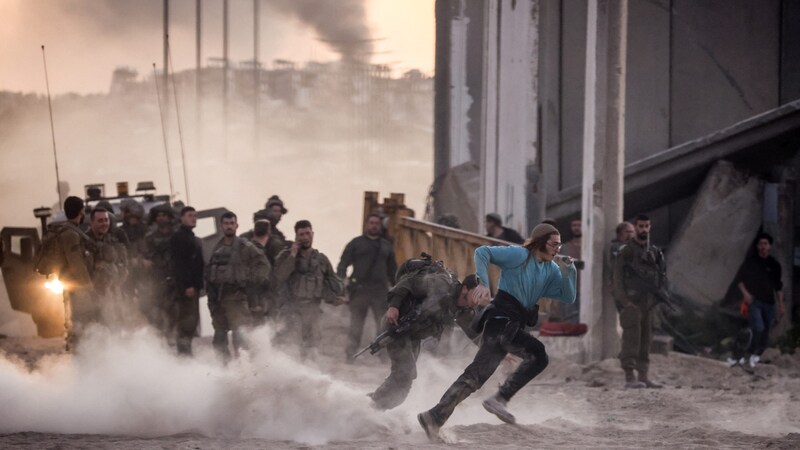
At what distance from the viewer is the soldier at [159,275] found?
1544cm

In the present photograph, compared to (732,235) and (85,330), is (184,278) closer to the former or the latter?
(85,330)

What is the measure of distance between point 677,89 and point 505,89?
3.51 meters

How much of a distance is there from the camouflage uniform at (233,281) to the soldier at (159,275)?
120 centimetres

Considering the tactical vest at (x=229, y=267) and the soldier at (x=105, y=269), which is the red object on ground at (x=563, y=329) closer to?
the tactical vest at (x=229, y=267)

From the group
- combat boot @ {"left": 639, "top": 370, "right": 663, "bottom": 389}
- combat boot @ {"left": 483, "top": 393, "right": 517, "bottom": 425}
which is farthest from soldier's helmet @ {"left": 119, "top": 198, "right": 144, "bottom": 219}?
combat boot @ {"left": 483, "top": 393, "right": 517, "bottom": 425}

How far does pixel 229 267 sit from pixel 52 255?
97.6 inches

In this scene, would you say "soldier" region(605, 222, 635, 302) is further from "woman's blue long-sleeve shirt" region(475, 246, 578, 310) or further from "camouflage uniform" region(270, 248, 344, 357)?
"woman's blue long-sleeve shirt" region(475, 246, 578, 310)

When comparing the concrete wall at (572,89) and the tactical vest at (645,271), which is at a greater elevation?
the concrete wall at (572,89)

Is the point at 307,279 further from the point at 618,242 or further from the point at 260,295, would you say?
the point at 618,242

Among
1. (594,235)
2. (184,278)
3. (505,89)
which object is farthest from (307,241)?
(505,89)

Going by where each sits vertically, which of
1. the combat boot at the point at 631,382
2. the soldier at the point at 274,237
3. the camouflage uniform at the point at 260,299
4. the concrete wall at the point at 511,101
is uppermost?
the concrete wall at the point at 511,101

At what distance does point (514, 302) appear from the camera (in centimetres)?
996

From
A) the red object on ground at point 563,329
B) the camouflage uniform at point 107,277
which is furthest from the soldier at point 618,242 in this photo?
the camouflage uniform at point 107,277

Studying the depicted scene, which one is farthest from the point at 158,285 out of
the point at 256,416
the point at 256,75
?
the point at 256,75
